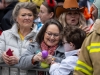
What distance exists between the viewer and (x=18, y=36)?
522 cm

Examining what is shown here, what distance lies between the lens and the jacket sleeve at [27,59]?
469cm

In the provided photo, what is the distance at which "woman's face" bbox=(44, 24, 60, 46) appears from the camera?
4832 millimetres

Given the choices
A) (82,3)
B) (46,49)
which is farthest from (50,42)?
(82,3)

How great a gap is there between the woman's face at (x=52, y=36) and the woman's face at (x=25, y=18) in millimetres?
614

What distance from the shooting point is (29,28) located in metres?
5.46

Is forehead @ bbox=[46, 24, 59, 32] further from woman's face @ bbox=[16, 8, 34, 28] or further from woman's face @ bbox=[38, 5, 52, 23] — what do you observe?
woman's face @ bbox=[38, 5, 52, 23]

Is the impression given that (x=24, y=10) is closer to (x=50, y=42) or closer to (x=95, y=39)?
(x=50, y=42)

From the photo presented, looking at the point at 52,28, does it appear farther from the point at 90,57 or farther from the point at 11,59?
the point at 90,57

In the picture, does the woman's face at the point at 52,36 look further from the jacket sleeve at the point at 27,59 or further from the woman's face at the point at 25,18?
the woman's face at the point at 25,18

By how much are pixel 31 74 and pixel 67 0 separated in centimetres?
157

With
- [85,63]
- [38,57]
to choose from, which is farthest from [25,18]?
[85,63]

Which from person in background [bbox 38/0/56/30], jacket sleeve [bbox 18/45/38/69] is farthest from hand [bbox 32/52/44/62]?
person in background [bbox 38/0/56/30]

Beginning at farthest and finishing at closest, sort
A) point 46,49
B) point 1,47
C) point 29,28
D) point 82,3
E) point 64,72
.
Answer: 1. point 82,3
2. point 29,28
3. point 1,47
4. point 46,49
5. point 64,72

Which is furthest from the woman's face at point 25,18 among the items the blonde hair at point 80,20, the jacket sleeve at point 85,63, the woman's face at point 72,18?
the jacket sleeve at point 85,63
